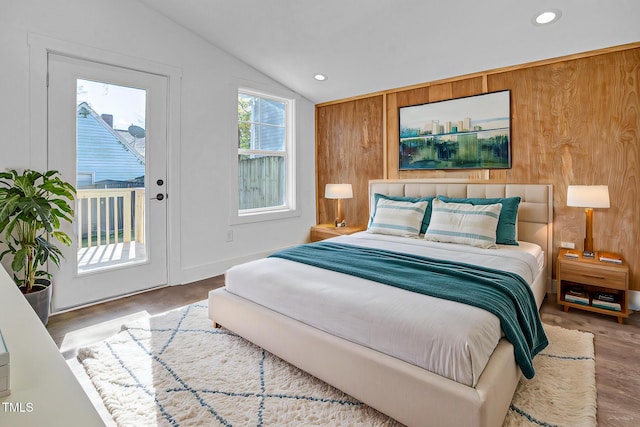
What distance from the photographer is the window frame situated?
162 inches

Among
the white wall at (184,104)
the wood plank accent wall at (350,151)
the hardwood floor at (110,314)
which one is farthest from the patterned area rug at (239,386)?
the wood plank accent wall at (350,151)

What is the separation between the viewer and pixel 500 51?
3.21 meters

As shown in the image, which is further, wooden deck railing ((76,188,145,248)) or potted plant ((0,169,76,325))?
wooden deck railing ((76,188,145,248))

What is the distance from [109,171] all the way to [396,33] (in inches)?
111

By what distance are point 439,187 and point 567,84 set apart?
1.41 m

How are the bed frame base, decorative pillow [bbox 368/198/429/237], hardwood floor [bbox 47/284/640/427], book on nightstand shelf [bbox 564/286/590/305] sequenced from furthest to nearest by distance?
decorative pillow [bbox 368/198/429/237] → book on nightstand shelf [bbox 564/286/590/305] → hardwood floor [bbox 47/284/640/427] → the bed frame base

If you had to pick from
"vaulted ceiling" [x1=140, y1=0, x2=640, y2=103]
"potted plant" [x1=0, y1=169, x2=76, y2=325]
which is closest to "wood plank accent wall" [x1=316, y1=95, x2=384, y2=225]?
"vaulted ceiling" [x1=140, y1=0, x2=640, y2=103]

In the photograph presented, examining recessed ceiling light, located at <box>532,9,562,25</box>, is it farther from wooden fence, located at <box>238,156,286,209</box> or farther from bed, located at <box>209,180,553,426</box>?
wooden fence, located at <box>238,156,286,209</box>

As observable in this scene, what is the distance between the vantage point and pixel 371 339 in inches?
67.2

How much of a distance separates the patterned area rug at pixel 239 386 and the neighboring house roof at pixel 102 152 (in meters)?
1.45

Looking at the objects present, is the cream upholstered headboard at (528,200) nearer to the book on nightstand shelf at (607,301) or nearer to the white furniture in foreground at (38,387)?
the book on nightstand shelf at (607,301)

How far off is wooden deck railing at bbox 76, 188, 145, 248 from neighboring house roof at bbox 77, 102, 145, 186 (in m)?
0.14

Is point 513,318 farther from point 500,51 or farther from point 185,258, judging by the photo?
Answer: point 185,258

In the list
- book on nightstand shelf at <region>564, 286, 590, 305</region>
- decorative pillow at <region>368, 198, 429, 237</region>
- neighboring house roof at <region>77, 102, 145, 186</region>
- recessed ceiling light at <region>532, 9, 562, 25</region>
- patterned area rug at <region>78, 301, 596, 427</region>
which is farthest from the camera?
decorative pillow at <region>368, 198, 429, 237</region>
